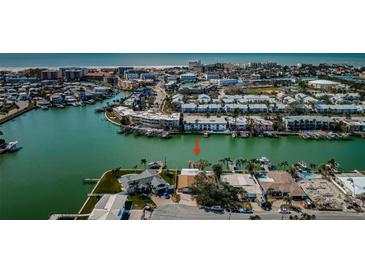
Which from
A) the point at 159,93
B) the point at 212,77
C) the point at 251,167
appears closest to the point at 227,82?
the point at 212,77

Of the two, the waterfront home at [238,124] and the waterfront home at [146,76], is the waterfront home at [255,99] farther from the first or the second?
the waterfront home at [146,76]

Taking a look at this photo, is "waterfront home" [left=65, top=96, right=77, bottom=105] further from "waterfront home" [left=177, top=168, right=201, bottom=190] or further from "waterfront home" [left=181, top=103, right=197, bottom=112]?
"waterfront home" [left=177, top=168, right=201, bottom=190]

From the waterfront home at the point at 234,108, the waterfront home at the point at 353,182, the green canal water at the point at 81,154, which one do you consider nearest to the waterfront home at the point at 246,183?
the green canal water at the point at 81,154

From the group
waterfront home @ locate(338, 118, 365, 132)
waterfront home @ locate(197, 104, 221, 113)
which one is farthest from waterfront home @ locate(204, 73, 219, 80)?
waterfront home @ locate(338, 118, 365, 132)

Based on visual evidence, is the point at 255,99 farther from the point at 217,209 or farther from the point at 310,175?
the point at 217,209

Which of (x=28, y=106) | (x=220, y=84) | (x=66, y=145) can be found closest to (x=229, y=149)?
(x=66, y=145)

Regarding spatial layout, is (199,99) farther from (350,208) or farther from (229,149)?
(350,208)

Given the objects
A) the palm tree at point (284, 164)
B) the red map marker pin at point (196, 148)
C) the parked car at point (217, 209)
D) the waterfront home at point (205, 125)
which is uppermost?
the waterfront home at point (205, 125)
